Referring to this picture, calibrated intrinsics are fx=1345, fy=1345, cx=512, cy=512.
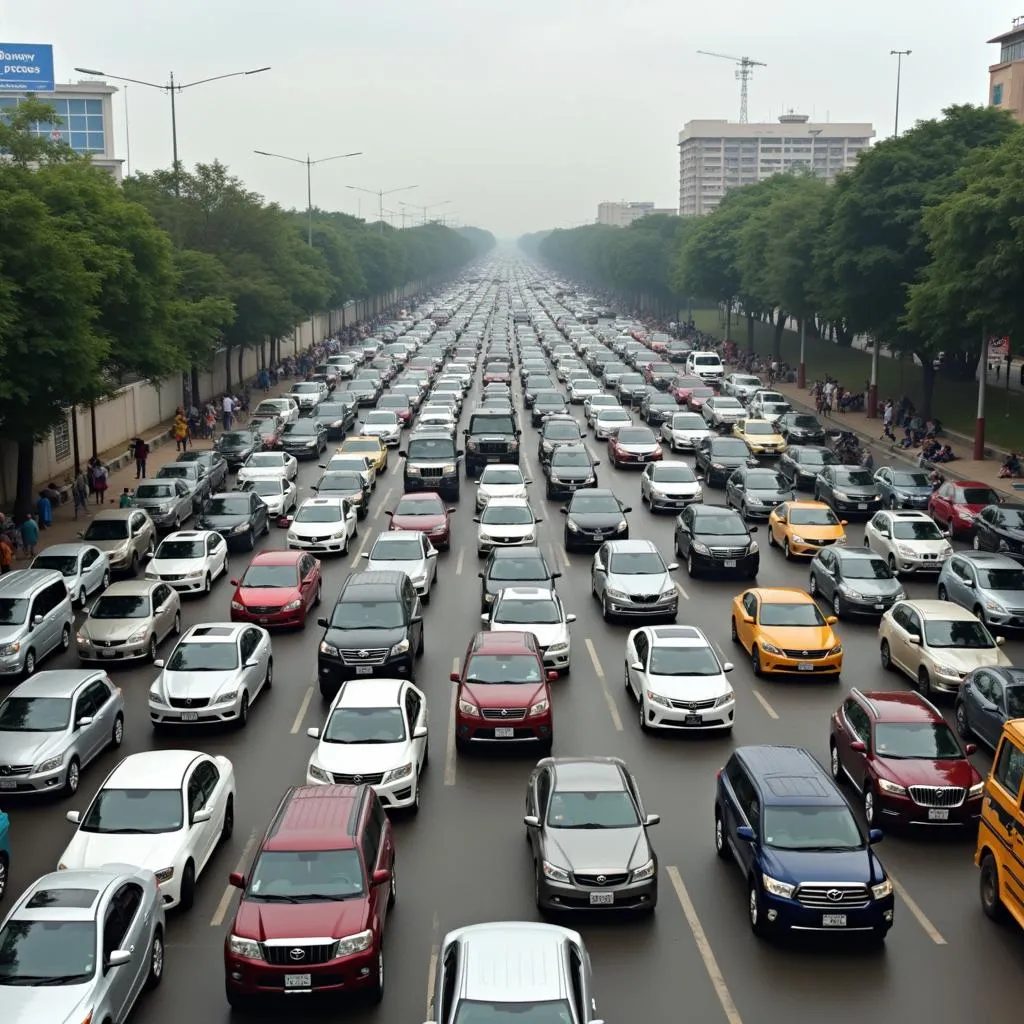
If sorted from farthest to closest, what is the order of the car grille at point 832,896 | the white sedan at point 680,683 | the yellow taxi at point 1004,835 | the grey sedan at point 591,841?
the white sedan at point 680,683, the grey sedan at point 591,841, the yellow taxi at point 1004,835, the car grille at point 832,896

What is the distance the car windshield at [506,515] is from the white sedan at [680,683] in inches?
447

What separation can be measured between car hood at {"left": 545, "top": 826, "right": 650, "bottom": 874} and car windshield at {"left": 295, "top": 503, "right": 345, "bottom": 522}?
68.7 ft

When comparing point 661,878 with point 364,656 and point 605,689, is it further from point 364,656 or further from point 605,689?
point 364,656

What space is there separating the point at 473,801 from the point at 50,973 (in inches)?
298

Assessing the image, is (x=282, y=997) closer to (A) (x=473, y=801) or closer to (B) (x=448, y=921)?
(B) (x=448, y=921)

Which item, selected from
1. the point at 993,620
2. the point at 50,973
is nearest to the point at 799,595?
the point at 993,620

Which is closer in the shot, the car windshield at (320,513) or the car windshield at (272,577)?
the car windshield at (272,577)

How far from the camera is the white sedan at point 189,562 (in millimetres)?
30797

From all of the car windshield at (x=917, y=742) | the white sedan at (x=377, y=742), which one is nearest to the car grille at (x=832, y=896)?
the car windshield at (x=917, y=742)

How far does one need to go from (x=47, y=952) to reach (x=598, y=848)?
5.81 meters

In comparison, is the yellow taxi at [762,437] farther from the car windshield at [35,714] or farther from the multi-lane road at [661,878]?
the car windshield at [35,714]

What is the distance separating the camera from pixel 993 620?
2700 centimetres

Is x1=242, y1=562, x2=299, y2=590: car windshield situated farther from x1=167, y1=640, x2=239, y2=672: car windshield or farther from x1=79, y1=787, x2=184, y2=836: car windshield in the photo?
x1=79, y1=787, x2=184, y2=836: car windshield

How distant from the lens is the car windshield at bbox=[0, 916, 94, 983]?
471 inches
